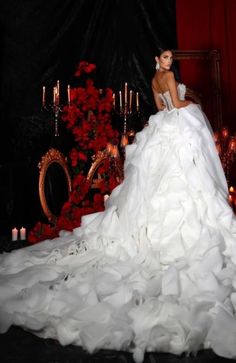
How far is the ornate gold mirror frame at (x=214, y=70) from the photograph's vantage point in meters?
6.28

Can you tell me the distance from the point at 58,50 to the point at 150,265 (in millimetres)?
3798

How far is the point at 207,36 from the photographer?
252 inches

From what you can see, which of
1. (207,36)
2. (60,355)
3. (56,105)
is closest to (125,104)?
(56,105)

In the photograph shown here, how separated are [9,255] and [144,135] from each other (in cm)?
155

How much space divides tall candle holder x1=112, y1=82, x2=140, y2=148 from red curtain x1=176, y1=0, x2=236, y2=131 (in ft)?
2.42

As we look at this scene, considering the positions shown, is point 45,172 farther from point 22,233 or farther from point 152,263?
point 152,263

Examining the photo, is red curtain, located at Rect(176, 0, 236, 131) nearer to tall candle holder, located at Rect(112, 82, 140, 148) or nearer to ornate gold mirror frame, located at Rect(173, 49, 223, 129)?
ornate gold mirror frame, located at Rect(173, 49, 223, 129)

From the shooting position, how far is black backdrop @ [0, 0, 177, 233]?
6324mm

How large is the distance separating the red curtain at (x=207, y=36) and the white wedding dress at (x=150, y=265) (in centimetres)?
227

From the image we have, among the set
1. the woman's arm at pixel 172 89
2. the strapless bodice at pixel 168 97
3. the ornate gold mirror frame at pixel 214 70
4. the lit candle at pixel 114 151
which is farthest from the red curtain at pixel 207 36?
the woman's arm at pixel 172 89

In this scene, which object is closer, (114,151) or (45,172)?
(114,151)

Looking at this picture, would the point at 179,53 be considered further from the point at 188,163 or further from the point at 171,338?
the point at 171,338

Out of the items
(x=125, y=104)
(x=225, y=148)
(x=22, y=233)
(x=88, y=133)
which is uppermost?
(x=125, y=104)

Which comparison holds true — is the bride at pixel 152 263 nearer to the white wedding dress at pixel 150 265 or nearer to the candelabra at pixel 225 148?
the white wedding dress at pixel 150 265
